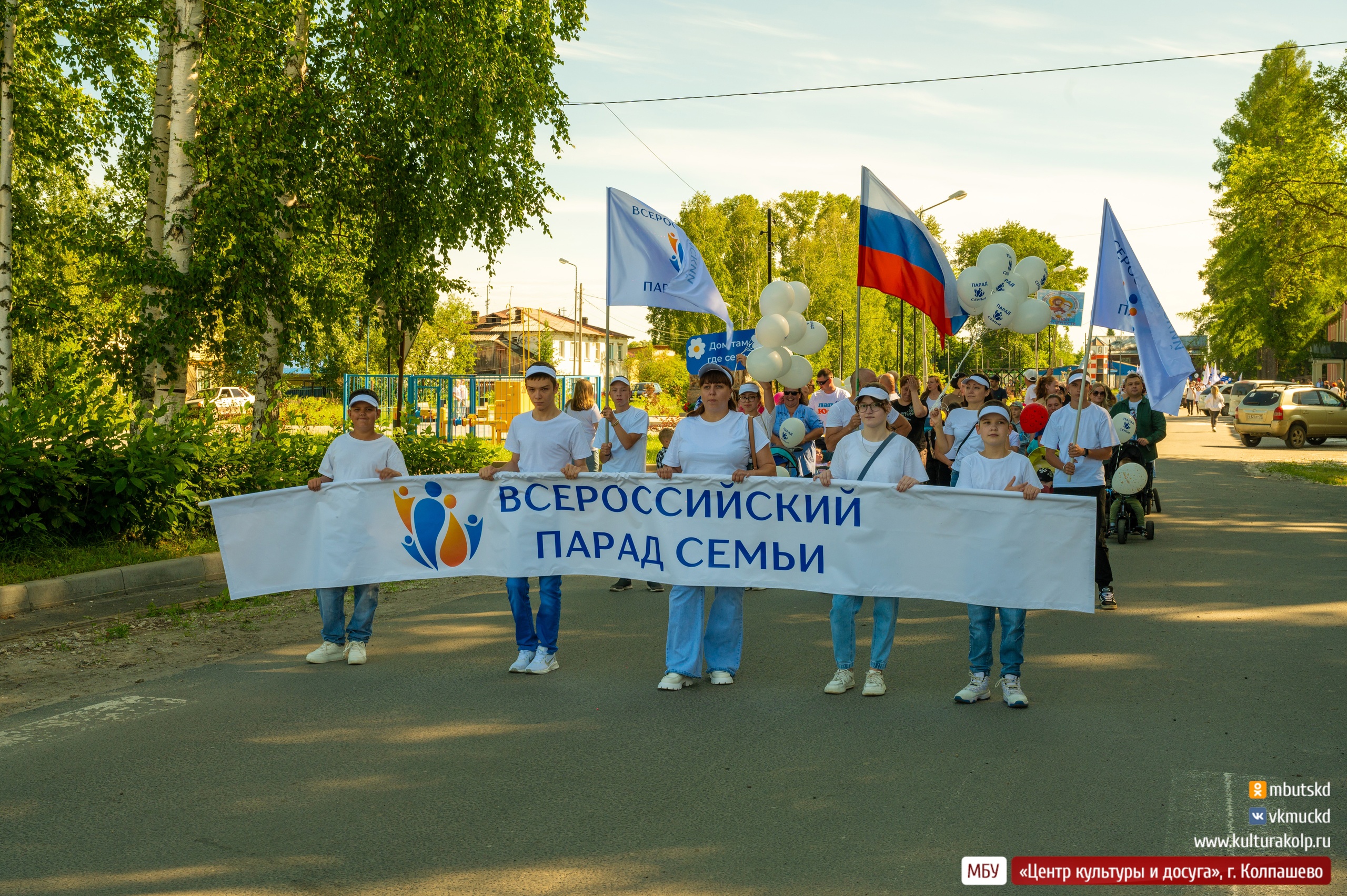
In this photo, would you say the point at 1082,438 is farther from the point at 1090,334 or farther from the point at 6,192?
the point at 6,192

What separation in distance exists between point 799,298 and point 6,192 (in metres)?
10.2

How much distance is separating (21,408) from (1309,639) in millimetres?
10751

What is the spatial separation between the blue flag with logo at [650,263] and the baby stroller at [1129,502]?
20.1ft

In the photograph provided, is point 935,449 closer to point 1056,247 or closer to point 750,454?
point 750,454

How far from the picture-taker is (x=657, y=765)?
525cm

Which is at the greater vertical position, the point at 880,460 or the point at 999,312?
the point at 999,312

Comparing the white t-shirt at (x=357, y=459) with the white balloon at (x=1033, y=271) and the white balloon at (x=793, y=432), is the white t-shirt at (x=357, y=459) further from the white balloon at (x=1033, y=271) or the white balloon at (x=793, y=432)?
the white balloon at (x=1033, y=271)

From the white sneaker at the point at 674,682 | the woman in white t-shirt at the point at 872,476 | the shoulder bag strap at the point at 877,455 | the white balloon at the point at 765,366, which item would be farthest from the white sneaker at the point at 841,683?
the white balloon at the point at 765,366

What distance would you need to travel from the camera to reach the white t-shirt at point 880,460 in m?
6.77

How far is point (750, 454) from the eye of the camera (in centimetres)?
704

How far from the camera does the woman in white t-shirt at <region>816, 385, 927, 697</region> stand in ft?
21.5

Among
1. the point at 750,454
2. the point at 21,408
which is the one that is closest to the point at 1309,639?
the point at 750,454

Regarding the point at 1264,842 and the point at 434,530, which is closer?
the point at 1264,842

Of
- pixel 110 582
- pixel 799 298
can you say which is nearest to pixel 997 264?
pixel 799 298
